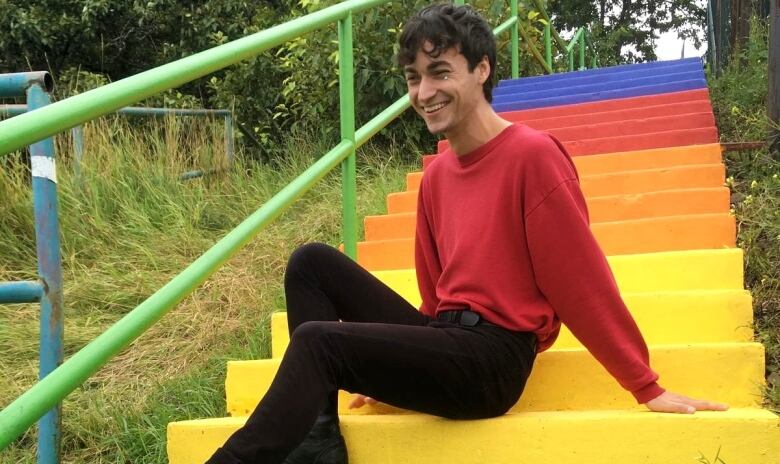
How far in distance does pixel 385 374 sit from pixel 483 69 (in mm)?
715

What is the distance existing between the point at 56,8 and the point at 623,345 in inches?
326

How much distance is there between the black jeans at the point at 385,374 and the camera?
1.65 meters

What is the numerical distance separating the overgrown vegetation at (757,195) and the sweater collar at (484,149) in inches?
30.9

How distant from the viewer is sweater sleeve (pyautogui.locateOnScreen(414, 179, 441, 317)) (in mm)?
2117

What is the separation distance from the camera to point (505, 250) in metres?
1.87

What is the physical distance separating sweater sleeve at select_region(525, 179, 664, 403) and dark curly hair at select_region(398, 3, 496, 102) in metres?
0.37

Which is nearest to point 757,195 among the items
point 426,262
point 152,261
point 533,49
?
point 426,262

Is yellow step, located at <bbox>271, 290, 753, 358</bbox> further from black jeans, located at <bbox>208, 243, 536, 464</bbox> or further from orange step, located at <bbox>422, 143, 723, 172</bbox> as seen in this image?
orange step, located at <bbox>422, 143, 723, 172</bbox>

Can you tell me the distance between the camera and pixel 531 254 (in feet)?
6.03

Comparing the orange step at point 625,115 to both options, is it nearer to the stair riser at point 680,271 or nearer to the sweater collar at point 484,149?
the stair riser at point 680,271

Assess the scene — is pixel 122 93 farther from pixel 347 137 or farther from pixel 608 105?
pixel 608 105

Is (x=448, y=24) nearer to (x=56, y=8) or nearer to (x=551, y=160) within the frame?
(x=551, y=160)

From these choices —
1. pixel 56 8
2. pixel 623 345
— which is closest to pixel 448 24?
pixel 623 345

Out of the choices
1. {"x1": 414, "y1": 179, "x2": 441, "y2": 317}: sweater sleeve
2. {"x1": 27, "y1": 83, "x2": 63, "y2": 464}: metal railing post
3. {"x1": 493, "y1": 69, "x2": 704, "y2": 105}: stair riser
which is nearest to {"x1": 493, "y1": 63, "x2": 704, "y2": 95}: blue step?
{"x1": 493, "y1": 69, "x2": 704, "y2": 105}: stair riser
